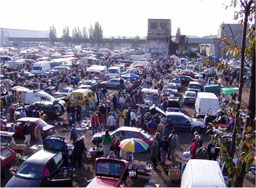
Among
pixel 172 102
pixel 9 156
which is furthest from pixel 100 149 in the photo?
pixel 172 102

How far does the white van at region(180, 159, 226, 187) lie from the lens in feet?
20.7

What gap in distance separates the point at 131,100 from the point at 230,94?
8756 mm

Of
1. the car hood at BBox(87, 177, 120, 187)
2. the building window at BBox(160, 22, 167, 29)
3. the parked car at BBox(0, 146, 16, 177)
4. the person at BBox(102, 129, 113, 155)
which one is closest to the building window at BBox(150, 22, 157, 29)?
the building window at BBox(160, 22, 167, 29)

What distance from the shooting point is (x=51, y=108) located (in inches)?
655

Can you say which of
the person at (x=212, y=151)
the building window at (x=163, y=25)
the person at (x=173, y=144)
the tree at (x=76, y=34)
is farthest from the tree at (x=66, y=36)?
the person at (x=212, y=151)

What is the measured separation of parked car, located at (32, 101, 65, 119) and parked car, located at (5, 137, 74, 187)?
7.98m

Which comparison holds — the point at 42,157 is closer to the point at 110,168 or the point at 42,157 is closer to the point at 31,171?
the point at 31,171

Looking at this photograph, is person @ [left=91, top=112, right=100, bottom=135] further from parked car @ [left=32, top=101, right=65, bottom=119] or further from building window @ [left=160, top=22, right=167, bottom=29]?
building window @ [left=160, top=22, right=167, bottom=29]

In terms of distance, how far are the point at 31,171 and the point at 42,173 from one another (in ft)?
1.24

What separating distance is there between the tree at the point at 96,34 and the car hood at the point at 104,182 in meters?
101

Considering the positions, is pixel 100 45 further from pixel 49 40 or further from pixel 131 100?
pixel 131 100

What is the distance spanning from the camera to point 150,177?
9.08m

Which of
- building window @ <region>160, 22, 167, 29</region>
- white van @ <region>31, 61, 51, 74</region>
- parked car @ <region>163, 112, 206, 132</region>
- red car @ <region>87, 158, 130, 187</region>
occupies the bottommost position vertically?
parked car @ <region>163, 112, 206, 132</region>

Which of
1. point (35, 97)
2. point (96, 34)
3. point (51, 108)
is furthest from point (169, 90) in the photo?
point (96, 34)
